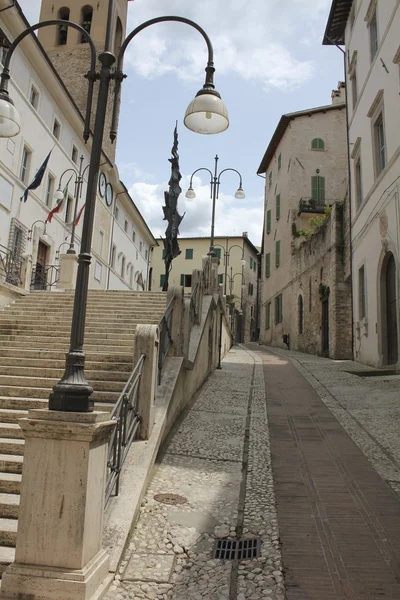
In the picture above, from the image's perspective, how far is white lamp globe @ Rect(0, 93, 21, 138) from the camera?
520 cm

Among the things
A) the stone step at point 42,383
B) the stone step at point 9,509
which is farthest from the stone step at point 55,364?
the stone step at point 9,509

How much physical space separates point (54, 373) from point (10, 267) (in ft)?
35.4

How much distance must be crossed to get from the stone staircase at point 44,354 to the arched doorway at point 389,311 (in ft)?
21.3

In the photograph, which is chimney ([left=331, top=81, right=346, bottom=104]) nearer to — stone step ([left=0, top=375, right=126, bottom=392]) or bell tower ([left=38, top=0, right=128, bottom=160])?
bell tower ([left=38, top=0, right=128, bottom=160])

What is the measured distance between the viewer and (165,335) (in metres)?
7.84

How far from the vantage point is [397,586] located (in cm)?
356

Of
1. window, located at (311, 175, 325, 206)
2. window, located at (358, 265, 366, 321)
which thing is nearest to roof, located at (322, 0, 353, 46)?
window, located at (311, 175, 325, 206)

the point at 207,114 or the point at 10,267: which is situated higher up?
the point at 10,267

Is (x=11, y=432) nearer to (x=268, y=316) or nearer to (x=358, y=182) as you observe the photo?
(x=358, y=182)


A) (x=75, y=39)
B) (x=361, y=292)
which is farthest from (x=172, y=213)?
(x=75, y=39)

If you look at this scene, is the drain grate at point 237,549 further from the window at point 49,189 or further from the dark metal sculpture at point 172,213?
the window at point 49,189

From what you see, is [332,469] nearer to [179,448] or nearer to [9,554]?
[179,448]

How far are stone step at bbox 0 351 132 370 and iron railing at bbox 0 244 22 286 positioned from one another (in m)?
8.17

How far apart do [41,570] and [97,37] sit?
36162mm
